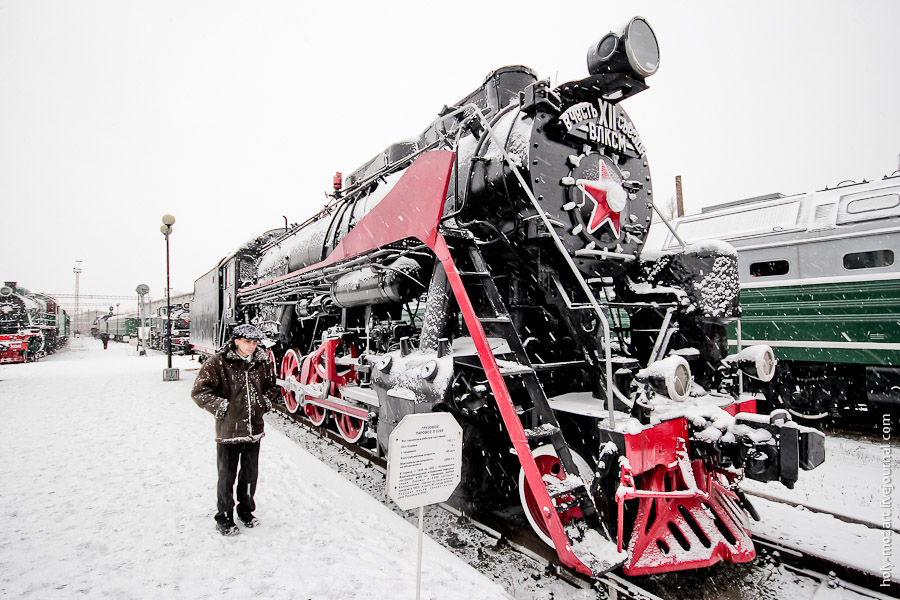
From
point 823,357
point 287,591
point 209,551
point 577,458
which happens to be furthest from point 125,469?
point 823,357

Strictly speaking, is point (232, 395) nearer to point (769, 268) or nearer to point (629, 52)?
point (629, 52)

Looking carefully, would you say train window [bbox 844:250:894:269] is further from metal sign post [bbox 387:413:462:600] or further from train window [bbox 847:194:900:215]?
metal sign post [bbox 387:413:462:600]

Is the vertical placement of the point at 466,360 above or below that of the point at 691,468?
above

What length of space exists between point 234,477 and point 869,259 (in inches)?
303

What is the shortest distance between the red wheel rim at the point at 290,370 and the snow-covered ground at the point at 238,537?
101 centimetres

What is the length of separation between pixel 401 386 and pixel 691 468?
209cm

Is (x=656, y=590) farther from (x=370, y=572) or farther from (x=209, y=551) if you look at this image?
(x=209, y=551)

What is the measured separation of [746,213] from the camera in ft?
25.7

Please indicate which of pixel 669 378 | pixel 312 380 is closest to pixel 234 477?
pixel 312 380

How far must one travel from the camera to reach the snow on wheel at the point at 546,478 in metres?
3.04

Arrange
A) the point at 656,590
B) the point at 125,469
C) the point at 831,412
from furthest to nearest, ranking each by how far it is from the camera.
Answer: the point at 831,412
the point at 125,469
the point at 656,590

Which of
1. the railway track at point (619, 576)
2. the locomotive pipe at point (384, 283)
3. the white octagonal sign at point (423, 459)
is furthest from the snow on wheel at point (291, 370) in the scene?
the white octagonal sign at point (423, 459)

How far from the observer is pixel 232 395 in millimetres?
3637

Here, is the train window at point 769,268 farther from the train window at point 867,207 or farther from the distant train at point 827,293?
the train window at point 867,207
